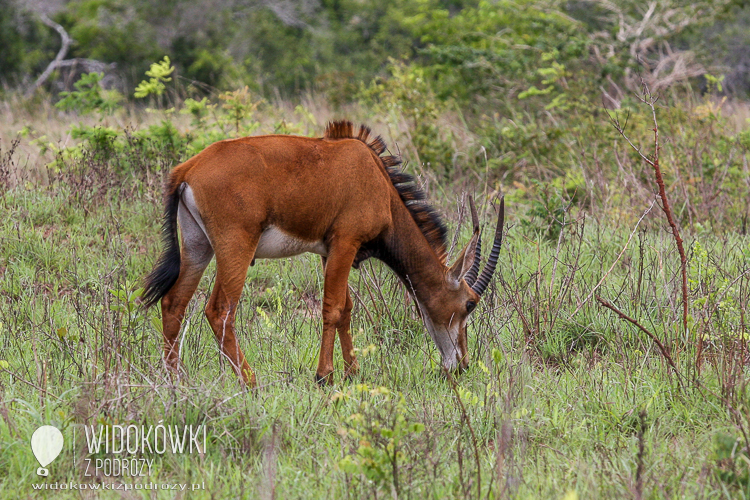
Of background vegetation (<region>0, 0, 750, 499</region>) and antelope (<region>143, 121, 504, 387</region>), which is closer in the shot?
background vegetation (<region>0, 0, 750, 499</region>)

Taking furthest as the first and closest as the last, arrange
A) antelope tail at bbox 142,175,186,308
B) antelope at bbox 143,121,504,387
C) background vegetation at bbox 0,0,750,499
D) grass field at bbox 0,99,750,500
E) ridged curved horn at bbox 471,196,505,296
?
1. ridged curved horn at bbox 471,196,505,296
2. antelope tail at bbox 142,175,186,308
3. antelope at bbox 143,121,504,387
4. background vegetation at bbox 0,0,750,499
5. grass field at bbox 0,99,750,500

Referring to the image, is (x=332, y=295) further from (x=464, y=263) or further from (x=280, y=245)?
(x=464, y=263)

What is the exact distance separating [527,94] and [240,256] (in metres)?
7.01

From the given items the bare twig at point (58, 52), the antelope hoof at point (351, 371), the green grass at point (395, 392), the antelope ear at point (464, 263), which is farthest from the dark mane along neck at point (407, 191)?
the bare twig at point (58, 52)

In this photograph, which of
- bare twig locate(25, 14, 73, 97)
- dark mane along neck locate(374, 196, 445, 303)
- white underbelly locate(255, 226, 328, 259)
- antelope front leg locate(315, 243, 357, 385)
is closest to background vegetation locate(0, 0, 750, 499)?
antelope front leg locate(315, 243, 357, 385)

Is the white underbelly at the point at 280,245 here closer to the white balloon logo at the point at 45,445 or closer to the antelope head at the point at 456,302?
the antelope head at the point at 456,302

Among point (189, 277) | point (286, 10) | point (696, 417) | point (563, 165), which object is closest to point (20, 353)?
point (189, 277)

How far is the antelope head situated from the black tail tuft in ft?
5.38

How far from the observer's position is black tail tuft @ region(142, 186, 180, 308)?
4730mm

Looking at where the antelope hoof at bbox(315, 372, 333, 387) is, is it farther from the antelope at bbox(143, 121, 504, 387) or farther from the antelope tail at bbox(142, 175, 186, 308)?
the antelope tail at bbox(142, 175, 186, 308)

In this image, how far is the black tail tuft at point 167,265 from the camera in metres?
4.73

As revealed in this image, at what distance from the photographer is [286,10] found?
20.7m

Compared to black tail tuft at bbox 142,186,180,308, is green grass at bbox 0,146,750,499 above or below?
below

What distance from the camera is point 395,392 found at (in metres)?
4.45
